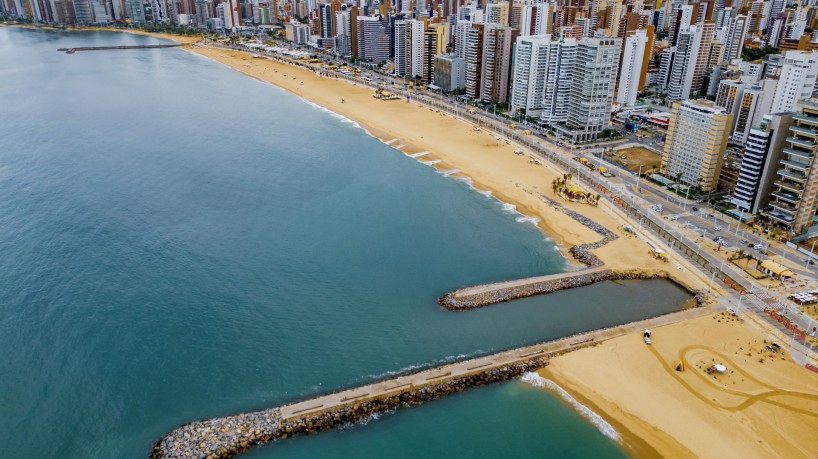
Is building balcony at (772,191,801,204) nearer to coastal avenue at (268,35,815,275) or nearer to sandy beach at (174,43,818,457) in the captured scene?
coastal avenue at (268,35,815,275)

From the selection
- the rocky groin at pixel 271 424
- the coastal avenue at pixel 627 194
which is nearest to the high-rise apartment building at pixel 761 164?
the coastal avenue at pixel 627 194

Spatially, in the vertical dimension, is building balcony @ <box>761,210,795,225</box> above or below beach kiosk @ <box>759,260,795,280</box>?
above

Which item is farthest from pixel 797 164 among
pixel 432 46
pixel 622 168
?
pixel 432 46

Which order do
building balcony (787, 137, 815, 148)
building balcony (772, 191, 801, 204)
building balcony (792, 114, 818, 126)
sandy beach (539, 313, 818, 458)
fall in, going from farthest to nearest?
1. building balcony (772, 191, 801, 204)
2. building balcony (787, 137, 815, 148)
3. building balcony (792, 114, 818, 126)
4. sandy beach (539, 313, 818, 458)

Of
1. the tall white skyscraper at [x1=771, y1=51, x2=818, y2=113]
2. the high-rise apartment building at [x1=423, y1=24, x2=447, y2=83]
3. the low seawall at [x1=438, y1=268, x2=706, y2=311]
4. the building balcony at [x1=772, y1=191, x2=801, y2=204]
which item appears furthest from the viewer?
the high-rise apartment building at [x1=423, y1=24, x2=447, y2=83]

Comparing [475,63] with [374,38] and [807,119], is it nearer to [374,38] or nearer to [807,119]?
[374,38]

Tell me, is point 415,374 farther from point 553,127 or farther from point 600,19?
point 600,19

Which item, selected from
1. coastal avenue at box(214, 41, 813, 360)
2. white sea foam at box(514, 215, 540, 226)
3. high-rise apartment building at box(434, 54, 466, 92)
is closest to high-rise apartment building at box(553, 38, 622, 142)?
coastal avenue at box(214, 41, 813, 360)
